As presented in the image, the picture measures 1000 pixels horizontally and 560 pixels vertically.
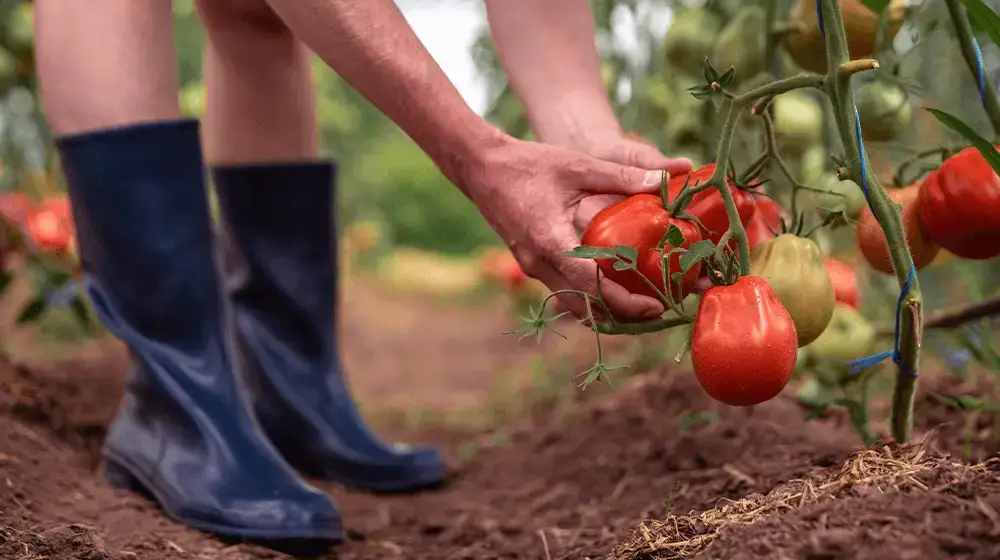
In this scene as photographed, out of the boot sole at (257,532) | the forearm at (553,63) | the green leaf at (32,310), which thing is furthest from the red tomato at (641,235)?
the green leaf at (32,310)

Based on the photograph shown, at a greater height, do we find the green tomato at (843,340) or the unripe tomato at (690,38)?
the unripe tomato at (690,38)

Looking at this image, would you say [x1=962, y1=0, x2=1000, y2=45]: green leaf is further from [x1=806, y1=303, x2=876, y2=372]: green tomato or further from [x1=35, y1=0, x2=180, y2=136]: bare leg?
[x1=35, y1=0, x2=180, y2=136]: bare leg

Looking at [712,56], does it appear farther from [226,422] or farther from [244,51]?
[226,422]

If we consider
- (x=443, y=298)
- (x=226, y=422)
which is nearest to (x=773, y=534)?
(x=226, y=422)

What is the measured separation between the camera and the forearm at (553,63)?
1204 mm

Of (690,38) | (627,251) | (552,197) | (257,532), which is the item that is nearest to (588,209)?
(552,197)

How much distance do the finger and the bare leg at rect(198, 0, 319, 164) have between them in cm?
64

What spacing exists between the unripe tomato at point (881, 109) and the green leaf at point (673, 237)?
1.46 feet

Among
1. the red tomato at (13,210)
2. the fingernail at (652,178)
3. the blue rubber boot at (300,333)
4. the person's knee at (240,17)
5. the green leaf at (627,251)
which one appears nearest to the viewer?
the green leaf at (627,251)

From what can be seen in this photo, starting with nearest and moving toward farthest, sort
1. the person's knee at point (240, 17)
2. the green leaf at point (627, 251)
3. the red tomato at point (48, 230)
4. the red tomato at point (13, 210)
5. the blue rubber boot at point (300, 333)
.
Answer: the green leaf at point (627, 251), the person's knee at point (240, 17), the blue rubber boot at point (300, 333), the red tomato at point (13, 210), the red tomato at point (48, 230)

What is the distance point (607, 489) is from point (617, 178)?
558 millimetres

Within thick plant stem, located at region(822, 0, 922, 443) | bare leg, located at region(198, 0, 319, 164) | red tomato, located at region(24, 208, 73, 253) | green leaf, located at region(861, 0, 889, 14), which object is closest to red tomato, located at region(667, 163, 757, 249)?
thick plant stem, located at region(822, 0, 922, 443)

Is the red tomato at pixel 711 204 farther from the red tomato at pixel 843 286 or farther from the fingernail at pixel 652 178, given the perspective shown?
the red tomato at pixel 843 286

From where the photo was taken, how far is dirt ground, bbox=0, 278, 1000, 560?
77 cm
